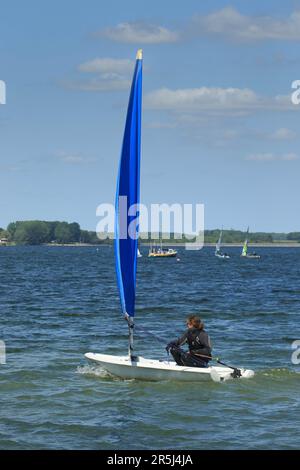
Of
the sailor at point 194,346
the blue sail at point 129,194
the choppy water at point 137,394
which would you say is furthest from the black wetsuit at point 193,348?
the blue sail at point 129,194

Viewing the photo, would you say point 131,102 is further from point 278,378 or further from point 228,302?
point 228,302

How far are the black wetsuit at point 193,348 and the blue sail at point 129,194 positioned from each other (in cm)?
172

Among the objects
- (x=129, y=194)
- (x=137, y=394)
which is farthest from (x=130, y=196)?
(x=137, y=394)

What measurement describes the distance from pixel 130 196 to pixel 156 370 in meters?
4.22

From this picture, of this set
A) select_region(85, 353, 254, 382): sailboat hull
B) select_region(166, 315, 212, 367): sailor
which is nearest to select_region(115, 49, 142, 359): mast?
select_region(85, 353, 254, 382): sailboat hull

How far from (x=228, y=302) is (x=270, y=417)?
30.4 metres

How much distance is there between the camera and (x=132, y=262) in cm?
2139

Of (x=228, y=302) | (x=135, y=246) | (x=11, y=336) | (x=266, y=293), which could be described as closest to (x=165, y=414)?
(x=135, y=246)

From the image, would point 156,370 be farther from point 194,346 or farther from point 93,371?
point 93,371

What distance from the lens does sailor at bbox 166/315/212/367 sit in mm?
20750

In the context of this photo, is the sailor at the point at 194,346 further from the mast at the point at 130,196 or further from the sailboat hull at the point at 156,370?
the mast at the point at 130,196

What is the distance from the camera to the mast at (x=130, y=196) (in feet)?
69.4
